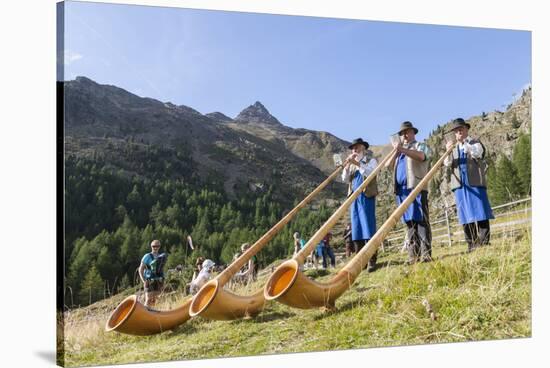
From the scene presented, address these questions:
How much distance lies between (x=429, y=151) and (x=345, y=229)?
1195 millimetres

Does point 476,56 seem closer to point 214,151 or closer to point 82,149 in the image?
point 214,151

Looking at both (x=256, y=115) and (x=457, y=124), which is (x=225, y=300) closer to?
(x=256, y=115)

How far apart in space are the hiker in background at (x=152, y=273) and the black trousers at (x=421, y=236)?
2.48 metres

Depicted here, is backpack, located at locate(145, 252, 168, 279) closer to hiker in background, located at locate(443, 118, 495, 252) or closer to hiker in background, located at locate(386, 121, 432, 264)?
hiker in background, located at locate(386, 121, 432, 264)

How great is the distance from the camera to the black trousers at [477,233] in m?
6.83

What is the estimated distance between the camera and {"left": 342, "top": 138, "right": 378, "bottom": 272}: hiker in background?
6660mm

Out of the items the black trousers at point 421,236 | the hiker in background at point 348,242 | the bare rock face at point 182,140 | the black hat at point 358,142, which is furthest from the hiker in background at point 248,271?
the black trousers at point 421,236

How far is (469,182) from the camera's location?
6910 mm

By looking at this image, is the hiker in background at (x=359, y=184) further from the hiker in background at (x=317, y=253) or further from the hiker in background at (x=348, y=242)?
the hiker in background at (x=317, y=253)

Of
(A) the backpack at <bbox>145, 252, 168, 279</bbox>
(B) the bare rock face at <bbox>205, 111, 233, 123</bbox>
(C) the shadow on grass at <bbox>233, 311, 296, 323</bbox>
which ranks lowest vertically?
(C) the shadow on grass at <bbox>233, 311, 296, 323</bbox>

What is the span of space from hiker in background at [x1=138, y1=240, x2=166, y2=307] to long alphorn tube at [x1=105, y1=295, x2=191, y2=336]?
0.47ft

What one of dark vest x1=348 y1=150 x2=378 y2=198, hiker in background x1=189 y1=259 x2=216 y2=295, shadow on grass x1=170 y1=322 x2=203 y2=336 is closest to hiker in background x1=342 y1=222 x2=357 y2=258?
dark vest x1=348 y1=150 x2=378 y2=198

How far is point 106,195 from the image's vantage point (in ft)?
18.2

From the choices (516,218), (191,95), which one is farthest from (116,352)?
(516,218)
